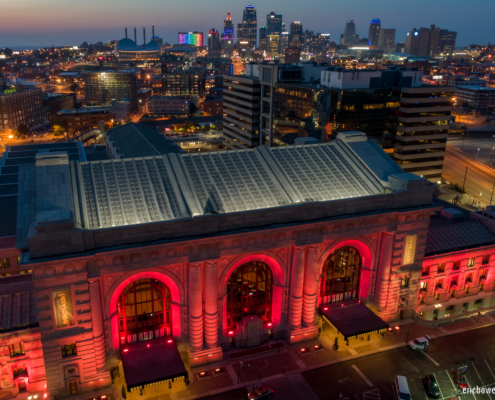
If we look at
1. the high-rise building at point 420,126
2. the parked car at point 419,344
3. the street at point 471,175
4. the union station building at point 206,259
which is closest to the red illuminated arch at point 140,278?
the union station building at point 206,259

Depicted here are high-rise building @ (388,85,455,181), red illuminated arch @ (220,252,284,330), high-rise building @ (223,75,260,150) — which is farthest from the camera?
high-rise building @ (223,75,260,150)

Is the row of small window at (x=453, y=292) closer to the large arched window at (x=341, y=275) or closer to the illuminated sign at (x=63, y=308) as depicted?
the large arched window at (x=341, y=275)

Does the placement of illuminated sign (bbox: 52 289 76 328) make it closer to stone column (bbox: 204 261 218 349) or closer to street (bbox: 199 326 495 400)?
stone column (bbox: 204 261 218 349)

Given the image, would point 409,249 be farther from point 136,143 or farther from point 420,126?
point 420,126

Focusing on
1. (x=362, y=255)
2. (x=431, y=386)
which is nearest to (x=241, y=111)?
(x=362, y=255)

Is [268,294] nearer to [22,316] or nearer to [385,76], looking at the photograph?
[22,316]

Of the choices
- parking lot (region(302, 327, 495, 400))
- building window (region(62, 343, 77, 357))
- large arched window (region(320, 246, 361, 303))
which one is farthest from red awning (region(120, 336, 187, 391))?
large arched window (region(320, 246, 361, 303))

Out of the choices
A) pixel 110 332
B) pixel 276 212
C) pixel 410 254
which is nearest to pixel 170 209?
pixel 276 212
